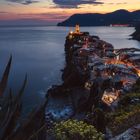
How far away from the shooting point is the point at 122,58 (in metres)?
64.5

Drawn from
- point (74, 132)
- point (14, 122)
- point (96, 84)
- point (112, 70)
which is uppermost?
point (14, 122)

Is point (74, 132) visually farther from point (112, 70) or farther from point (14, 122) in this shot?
point (112, 70)

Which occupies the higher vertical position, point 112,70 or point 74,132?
point 74,132

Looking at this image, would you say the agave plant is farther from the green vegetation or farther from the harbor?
the harbor

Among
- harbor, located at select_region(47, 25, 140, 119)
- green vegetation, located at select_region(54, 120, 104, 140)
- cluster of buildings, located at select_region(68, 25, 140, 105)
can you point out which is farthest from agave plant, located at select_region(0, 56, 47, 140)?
cluster of buildings, located at select_region(68, 25, 140, 105)

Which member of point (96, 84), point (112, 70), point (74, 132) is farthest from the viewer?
point (112, 70)

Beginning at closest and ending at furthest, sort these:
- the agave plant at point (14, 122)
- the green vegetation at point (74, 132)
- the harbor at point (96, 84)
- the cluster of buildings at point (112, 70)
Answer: the agave plant at point (14, 122), the green vegetation at point (74, 132), the harbor at point (96, 84), the cluster of buildings at point (112, 70)

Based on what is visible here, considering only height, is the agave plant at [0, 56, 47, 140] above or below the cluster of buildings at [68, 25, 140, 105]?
above

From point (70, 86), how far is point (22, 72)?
990 inches

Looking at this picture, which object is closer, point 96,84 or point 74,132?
point 74,132

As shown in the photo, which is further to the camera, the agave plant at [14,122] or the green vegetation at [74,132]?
the green vegetation at [74,132]

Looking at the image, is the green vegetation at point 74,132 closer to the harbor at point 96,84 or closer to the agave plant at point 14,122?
the agave plant at point 14,122

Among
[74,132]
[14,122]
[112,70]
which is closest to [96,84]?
[112,70]

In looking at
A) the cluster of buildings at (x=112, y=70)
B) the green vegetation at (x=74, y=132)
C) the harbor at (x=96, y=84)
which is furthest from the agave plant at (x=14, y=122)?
the cluster of buildings at (x=112, y=70)
